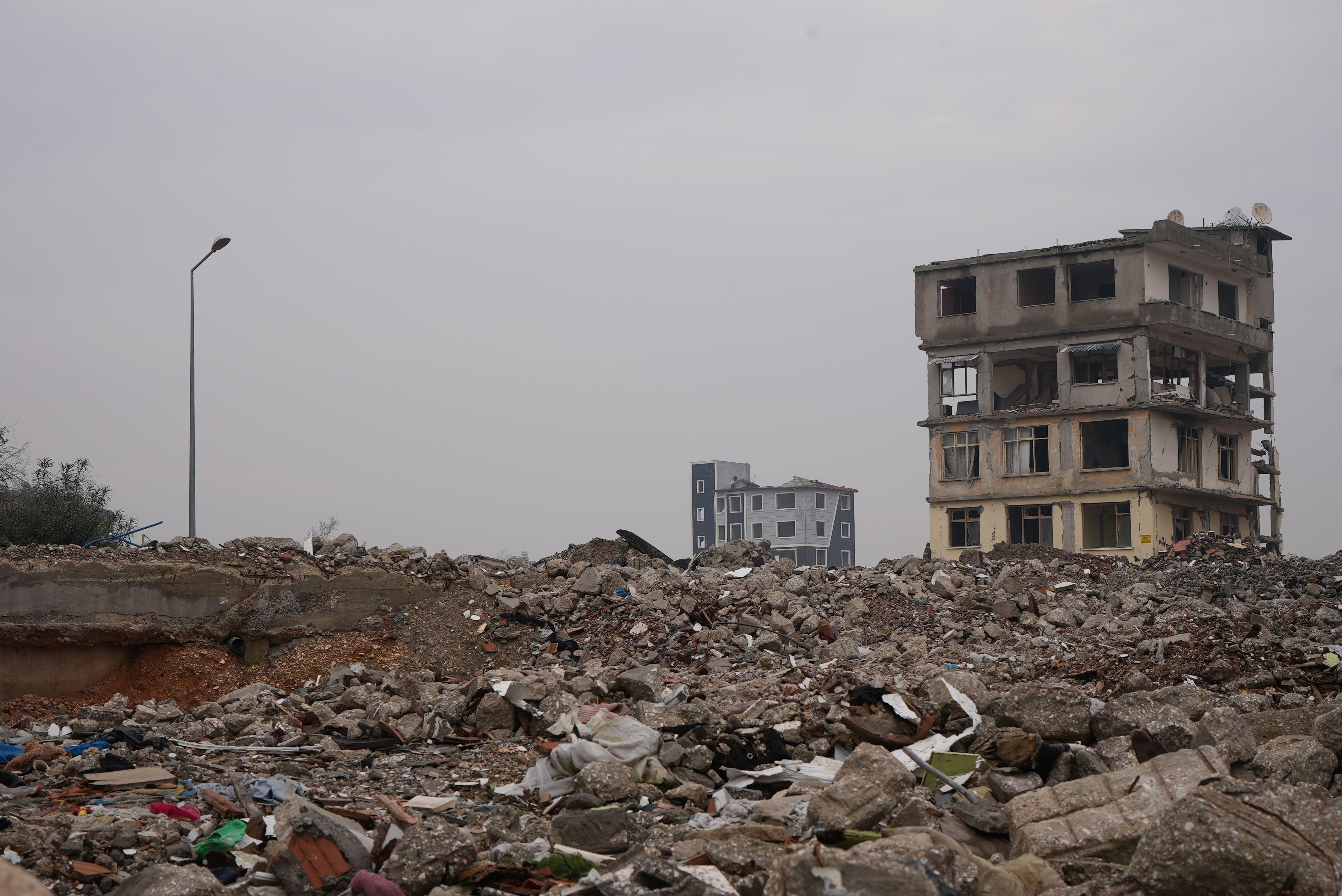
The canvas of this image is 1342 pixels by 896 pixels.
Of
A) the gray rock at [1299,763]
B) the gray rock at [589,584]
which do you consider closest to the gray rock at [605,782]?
the gray rock at [1299,763]

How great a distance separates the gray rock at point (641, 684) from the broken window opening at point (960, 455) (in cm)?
2658

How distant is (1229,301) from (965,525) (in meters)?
13.1

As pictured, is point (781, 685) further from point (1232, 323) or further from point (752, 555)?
point (1232, 323)

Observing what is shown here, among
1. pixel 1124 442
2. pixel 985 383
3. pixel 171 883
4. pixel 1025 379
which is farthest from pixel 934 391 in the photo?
pixel 171 883

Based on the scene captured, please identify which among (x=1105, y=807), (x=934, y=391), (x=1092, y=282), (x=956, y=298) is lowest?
(x=1105, y=807)

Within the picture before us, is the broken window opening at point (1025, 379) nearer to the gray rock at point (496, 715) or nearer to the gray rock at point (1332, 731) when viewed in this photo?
the gray rock at point (496, 715)

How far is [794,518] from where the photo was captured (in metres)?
61.5

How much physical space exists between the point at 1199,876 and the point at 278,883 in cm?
461

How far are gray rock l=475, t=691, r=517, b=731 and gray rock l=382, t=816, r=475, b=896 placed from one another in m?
4.27

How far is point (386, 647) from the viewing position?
48.9ft

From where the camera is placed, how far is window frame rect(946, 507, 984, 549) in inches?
1388

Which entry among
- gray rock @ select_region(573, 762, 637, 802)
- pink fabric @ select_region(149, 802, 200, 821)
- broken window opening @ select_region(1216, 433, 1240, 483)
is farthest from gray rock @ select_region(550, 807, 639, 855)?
broken window opening @ select_region(1216, 433, 1240, 483)

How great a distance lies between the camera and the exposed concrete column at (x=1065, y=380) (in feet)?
112

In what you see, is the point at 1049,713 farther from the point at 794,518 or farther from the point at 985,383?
the point at 794,518
